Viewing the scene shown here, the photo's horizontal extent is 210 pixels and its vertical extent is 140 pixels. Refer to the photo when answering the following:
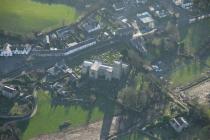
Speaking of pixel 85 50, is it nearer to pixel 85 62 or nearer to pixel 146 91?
pixel 85 62

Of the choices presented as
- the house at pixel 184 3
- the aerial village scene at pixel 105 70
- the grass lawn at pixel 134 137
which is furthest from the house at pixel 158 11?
the grass lawn at pixel 134 137

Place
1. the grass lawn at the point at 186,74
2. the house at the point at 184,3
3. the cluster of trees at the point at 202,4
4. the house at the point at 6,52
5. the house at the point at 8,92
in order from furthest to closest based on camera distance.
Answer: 1. the house at the point at 184,3
2. the cluster of trees at the point at 202,4
3. the house at the point at 6,52
4. the grass lawn at the point at 186,74
5. the house at the point at 8,92

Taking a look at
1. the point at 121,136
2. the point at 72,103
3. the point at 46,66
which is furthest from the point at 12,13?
the point at 121,136

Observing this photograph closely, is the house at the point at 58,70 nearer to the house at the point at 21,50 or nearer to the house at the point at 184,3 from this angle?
the house at the point at 21,50

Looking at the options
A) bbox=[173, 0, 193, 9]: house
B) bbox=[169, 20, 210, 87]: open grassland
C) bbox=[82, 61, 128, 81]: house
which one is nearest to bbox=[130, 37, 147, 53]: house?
bbox=[169, 20, 210, 87]: open grassland

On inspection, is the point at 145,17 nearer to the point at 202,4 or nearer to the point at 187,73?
the point at 202,4

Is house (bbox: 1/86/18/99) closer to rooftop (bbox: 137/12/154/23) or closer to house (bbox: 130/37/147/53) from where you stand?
house (bbox: 130/37/147/53)
